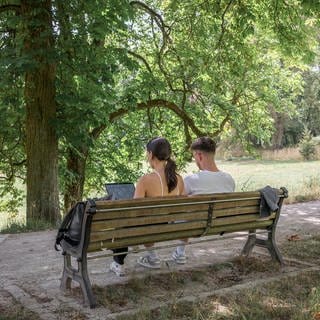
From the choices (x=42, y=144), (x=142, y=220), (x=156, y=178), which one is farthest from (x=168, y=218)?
(x=42, y=144)

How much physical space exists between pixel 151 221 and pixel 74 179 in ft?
25.8

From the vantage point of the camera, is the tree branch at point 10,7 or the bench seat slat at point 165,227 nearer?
the bench seat slat at point 165,227

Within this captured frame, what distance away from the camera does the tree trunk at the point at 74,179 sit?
12.3 meters

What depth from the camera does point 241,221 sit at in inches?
220

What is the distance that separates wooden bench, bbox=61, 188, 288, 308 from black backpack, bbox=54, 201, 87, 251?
65 mm

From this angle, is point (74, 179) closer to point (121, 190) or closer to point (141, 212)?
point (121, 190)

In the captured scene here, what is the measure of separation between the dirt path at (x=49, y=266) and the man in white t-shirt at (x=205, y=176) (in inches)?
31.2

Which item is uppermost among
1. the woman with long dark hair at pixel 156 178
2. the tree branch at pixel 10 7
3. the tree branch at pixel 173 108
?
the tree branch at pixel 10 7

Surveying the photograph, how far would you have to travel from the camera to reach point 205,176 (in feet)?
18.7

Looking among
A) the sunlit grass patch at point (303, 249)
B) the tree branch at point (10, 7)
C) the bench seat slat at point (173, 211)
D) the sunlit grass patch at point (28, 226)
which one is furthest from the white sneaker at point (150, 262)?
the tree branch at point (10, 7)

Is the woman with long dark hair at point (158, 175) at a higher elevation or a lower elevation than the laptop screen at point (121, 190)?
higher

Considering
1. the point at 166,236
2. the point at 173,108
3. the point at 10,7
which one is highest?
the point at 10,7

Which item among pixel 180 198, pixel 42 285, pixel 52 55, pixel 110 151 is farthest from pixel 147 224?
pixel 110 151

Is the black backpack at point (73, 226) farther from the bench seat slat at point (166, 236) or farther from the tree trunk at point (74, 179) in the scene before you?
the tree trunk at point (74, 179)
